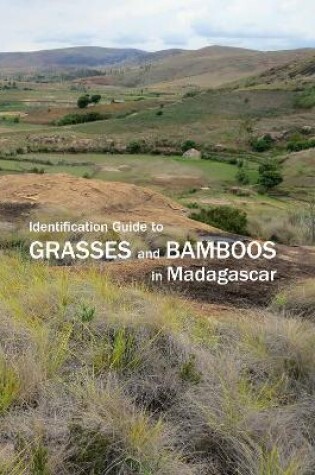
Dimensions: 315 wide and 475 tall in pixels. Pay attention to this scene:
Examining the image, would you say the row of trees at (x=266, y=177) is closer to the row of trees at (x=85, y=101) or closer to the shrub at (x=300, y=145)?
the shrub at (x=300, y=145)

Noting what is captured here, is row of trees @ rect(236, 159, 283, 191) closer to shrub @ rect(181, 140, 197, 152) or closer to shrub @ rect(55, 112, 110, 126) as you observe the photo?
shrub @ rect(181, 140, 197, 152)

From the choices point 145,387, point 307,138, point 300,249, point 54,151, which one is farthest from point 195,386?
point 307,138

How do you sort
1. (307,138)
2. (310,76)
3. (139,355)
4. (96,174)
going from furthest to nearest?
(310,76)
(307,138)
(96,174)
(139,355)

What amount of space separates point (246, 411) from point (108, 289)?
220 cm

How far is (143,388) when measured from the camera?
13.1 ft

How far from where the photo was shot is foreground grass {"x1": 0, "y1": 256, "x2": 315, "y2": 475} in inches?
126

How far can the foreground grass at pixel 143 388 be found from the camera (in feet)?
10.5

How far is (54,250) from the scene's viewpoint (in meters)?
10.3

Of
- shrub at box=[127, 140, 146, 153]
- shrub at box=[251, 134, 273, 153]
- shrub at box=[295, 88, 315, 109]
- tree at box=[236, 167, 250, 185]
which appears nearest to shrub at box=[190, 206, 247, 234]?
tree at box=[236, 167, 250, 185]

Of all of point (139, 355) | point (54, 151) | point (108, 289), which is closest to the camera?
point (139, 355)

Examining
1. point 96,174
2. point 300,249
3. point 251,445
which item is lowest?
point 96,174

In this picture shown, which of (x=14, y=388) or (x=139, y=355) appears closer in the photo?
(x=14, y=388)

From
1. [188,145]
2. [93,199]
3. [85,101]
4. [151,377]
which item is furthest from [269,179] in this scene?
[85,101]

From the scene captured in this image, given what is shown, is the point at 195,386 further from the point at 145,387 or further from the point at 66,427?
the point at 66,427
